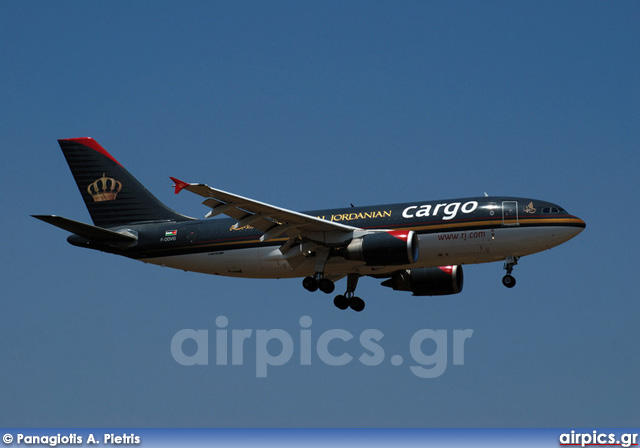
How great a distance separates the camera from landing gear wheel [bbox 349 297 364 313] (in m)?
48.4

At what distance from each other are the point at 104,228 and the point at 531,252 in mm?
20158

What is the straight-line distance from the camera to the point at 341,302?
4853cm

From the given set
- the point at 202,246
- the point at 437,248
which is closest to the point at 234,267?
the point at 202,246

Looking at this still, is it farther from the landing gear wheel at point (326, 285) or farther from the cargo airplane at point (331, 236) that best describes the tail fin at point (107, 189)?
the landing gear wheel at point (326, 285)

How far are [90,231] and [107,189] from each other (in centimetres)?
460

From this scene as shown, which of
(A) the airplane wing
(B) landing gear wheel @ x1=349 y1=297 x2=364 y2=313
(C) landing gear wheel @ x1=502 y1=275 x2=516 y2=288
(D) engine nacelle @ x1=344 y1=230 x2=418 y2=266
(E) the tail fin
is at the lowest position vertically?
(B) landing gear wheel @ x1=349 y1=297 x2=364 y2=313

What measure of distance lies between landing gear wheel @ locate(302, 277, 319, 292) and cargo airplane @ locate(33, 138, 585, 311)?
0.04 m

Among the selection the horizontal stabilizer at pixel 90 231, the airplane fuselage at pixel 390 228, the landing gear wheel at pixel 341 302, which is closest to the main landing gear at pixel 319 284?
the airplane fuselage at pixel 390 228

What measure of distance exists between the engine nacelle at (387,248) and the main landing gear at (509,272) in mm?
4050

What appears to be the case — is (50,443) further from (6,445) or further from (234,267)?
(234,267)

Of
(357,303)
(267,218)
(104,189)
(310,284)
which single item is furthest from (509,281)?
(104,189)

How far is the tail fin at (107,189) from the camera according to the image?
49906 millimetres

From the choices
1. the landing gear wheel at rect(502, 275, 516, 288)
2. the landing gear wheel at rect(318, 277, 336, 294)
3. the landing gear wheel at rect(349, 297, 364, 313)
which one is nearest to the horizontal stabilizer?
the landing gear wheel at rect(318, 277, 336, 294)

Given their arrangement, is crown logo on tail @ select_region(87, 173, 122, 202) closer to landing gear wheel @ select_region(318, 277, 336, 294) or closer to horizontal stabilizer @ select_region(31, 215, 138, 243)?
horizontal stabilizer @ select_region(31, 215, 138, 243)
